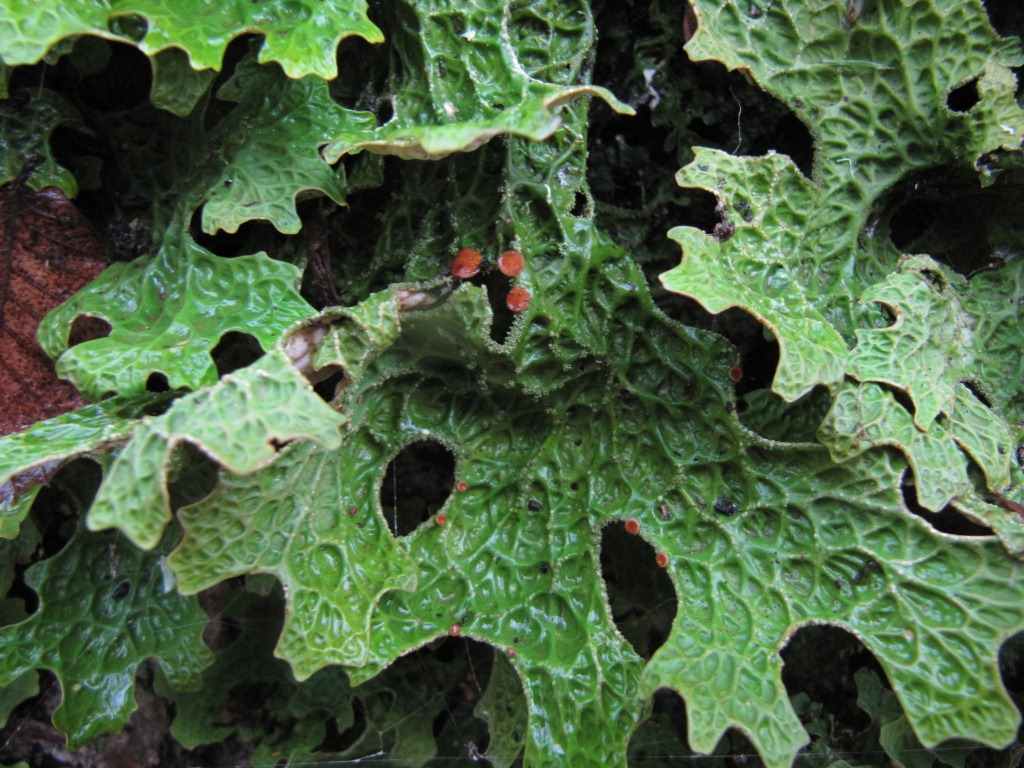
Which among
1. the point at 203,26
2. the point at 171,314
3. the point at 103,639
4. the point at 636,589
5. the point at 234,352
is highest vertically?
the point at 203,26

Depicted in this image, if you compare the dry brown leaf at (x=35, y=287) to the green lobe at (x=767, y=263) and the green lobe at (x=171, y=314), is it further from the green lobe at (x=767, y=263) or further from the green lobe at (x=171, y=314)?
the green lobe at (x=767, y=263)

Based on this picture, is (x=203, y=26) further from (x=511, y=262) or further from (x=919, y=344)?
(x=919, y=344)

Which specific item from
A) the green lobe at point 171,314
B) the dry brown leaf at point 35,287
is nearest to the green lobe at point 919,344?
the green lobe at point 171,314

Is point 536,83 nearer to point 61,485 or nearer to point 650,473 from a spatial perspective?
point 650,473

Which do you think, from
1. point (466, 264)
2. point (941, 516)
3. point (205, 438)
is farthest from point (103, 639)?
point (941, 516)

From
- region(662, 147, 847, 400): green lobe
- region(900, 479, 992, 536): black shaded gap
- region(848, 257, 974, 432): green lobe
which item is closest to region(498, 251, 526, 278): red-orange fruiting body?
region(662, 147, 847, 400): green lobe

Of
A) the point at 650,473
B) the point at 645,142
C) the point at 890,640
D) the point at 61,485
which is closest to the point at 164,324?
the point at 61,485

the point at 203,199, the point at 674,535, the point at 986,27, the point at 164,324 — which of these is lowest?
the point at 674,535
